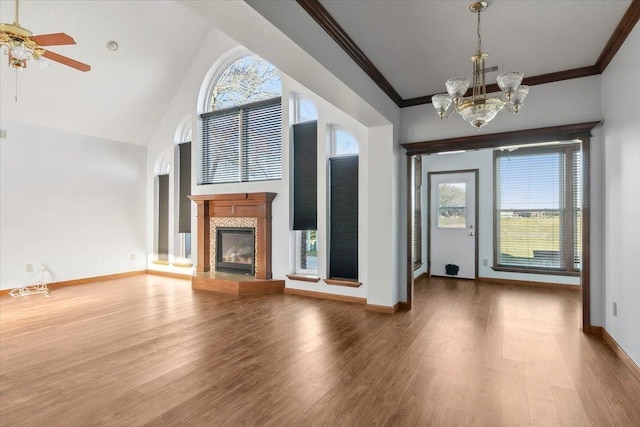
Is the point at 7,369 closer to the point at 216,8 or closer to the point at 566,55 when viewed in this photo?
the point at 216,8

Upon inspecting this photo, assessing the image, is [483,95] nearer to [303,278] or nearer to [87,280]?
[303,278]

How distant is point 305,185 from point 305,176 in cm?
15

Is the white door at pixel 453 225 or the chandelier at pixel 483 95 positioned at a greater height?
the chandelier at pixel 483 95

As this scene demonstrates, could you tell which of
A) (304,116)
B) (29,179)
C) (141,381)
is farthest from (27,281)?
(304,116)

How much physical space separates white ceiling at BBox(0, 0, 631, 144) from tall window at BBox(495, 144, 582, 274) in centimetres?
294

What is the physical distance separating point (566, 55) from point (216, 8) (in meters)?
3.40

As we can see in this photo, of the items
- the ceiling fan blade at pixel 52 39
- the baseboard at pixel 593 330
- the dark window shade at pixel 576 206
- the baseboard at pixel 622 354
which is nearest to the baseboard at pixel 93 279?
the ceiling fan blade at pixel 52 39

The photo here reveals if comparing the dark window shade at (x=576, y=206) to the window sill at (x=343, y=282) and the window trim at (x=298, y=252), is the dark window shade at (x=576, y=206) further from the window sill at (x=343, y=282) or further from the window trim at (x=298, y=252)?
the window trim at (x=298, y=252)

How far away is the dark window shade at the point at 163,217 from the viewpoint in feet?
24.3

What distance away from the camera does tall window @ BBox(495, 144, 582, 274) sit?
223 inches

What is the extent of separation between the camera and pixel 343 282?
4.82 m

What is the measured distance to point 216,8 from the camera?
181 centimetres

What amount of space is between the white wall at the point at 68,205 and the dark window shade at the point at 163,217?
1.18ft

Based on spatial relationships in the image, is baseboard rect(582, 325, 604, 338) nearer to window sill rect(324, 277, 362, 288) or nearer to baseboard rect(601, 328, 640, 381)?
baseboard rect(601, 328, 640, 381)
